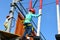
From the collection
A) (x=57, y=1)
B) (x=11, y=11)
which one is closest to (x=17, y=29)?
(x=11, y=11)

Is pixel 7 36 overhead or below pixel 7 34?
below

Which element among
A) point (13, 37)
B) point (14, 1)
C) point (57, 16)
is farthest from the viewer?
point (14, 1)

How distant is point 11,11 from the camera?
40.2 feet

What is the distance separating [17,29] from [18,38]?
181 cm

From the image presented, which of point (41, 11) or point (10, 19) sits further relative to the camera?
point (10, 19)

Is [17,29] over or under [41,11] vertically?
under

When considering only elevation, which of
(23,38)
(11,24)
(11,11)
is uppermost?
(11,11)

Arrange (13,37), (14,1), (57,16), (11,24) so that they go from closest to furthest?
(57,16)
(13,37)
(11,24)
(14,1)

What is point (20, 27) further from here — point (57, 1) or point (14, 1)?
point (57, 1)

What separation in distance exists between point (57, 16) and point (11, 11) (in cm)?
347

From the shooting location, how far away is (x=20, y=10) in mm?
12984

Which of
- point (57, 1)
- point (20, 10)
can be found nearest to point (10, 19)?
point (20, 10)

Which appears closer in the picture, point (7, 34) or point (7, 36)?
point (7, 34)

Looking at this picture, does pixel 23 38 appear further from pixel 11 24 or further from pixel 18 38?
pixel 11 24
